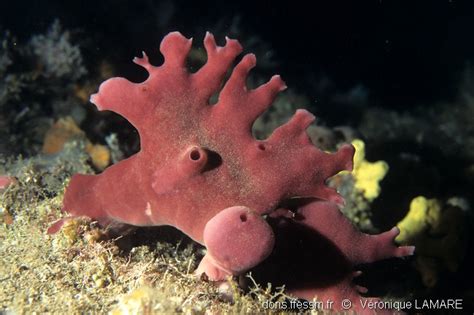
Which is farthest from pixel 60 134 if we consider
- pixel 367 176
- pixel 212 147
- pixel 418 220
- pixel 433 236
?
pixel 433 236

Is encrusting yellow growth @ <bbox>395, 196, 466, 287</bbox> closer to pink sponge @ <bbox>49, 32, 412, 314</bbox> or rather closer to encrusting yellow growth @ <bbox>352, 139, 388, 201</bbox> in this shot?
encrusting yellow growth @ <bbox>352, 139, 388, 201</bbox>

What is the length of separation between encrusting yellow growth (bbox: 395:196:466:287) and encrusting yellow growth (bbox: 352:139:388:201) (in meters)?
0.50

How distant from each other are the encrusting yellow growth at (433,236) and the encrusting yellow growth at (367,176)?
1.63 feet

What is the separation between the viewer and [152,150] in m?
2.08

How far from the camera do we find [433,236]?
15.5 feet

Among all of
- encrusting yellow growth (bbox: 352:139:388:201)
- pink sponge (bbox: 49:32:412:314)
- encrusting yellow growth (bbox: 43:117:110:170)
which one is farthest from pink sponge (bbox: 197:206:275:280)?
encrusting yellow growth (bbox: 43:117:110:170)

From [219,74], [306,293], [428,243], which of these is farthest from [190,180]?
[428,243]

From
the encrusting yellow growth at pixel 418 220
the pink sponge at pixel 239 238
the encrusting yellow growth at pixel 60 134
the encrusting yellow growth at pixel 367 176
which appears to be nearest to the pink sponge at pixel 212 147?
the pink sponge at pixel 239 238

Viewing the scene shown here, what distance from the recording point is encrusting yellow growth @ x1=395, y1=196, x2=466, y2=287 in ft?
14.3

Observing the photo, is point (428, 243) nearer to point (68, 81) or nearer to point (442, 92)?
point (68, 81)

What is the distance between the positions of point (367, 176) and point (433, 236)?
1.03 metres

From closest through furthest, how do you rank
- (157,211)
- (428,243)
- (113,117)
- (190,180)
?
(190,180) < (157,211) < (428,243) < (113,117)

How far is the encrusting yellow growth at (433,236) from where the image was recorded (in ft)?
14.3

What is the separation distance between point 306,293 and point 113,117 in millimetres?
4816
